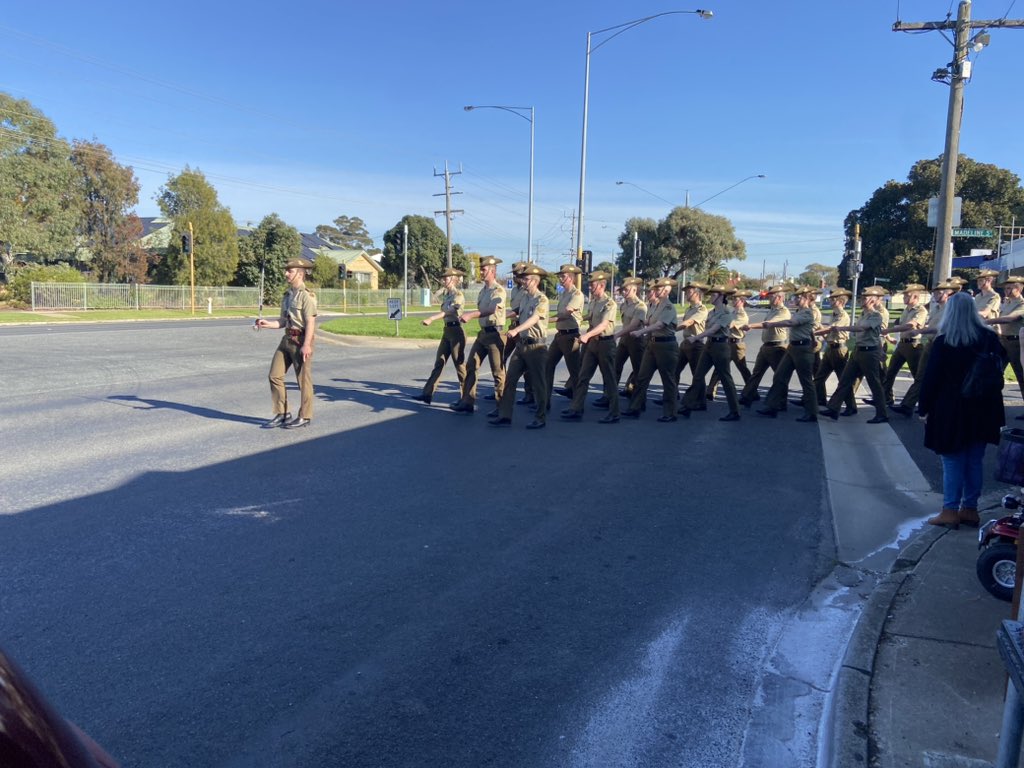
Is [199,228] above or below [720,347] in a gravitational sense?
above

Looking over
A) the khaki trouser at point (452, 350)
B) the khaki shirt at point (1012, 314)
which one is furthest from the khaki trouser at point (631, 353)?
the khaki shirt at point (1012, 314)

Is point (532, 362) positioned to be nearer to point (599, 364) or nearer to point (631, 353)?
point (599, 364)

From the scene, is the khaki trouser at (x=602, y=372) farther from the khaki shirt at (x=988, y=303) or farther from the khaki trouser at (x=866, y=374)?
the khaki shirt at (x=988, y=303)

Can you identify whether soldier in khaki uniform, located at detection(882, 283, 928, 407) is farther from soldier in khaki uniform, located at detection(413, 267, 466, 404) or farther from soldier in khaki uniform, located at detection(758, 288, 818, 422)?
soldier in khaki uniform, located at detection(413, 267, 466, 404)

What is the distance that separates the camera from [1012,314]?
1050cm

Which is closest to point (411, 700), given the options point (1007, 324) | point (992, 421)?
point (992, 421)

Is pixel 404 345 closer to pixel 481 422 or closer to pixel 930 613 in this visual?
pixel 481 422

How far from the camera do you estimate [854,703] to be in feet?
11.2

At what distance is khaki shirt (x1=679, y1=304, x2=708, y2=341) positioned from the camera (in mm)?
11523

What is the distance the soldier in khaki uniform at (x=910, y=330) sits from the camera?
37.0 feet

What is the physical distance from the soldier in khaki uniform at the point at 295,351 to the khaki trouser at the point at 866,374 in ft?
23.9

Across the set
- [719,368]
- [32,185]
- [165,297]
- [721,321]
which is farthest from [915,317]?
[32,185]

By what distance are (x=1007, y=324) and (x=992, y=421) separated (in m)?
5.94

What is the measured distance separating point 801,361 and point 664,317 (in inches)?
82.5
